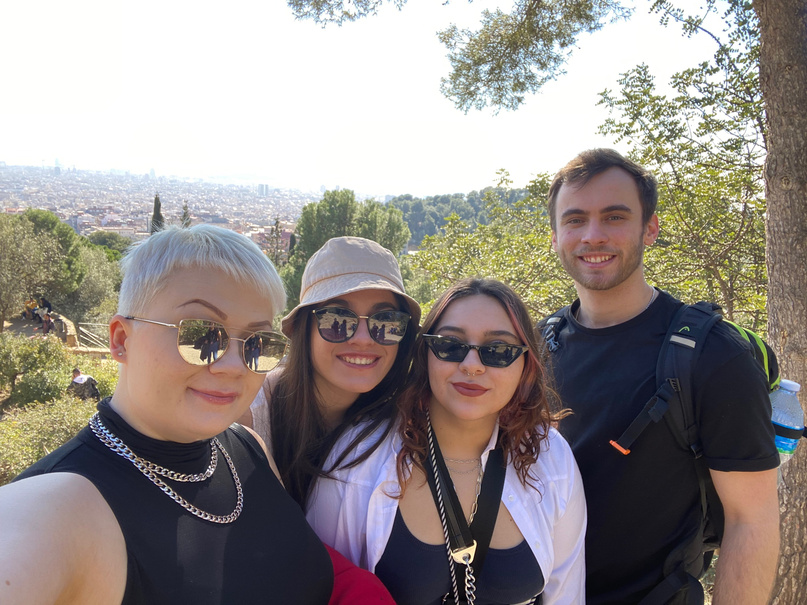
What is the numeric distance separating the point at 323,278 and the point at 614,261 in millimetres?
1334

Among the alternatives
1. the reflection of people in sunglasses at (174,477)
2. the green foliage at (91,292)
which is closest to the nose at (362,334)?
the reflection of people in sunglasses at (174,477)

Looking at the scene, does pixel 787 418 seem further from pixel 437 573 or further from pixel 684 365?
pixel 437 573

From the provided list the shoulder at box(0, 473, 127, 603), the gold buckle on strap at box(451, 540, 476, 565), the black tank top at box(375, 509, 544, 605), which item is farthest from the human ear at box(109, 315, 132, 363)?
the gold buckle on strap at box(451, 540, 476, 565)

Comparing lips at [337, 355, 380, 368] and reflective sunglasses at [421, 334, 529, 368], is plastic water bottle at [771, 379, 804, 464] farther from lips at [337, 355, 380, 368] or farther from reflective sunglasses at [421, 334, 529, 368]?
lips at [337, 355, 380, 368]

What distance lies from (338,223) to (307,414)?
1075 inches

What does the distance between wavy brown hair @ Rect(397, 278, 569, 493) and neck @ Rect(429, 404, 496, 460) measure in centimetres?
6

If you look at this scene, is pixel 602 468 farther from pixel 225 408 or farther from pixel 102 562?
pixel 102 562

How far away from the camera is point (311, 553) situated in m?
1.45

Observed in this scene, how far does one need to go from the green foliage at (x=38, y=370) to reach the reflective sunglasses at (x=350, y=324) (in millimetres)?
15139

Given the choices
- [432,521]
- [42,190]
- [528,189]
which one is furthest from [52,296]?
[42,190]

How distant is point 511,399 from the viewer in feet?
6.72

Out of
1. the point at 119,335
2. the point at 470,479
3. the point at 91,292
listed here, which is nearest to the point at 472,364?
the point at 470,479

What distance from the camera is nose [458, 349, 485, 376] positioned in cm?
190

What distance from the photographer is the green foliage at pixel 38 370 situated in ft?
50.8
